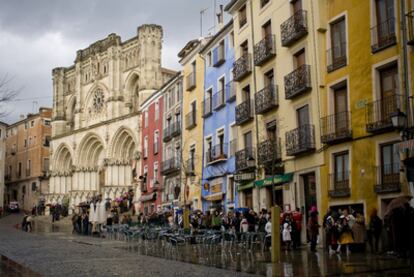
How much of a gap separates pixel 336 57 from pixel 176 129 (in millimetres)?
20657

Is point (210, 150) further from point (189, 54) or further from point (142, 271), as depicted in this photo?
point (142, 271)

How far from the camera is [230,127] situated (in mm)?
33406

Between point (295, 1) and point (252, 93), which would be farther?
point (252, 93)

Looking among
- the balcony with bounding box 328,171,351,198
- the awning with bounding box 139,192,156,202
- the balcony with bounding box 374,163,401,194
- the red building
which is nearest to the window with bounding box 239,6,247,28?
the balcony with bounding box 328,171,351,198

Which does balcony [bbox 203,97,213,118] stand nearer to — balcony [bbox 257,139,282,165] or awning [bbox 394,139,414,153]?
balcony [bbox 257,139,282,165]

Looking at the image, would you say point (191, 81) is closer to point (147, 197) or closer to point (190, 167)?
point (190, 167)

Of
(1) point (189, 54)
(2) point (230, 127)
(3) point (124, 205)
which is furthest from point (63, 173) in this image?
→ (2) point (230, 127)

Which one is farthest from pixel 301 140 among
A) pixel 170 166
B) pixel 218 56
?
pixel 170 166

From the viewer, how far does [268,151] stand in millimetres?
27625

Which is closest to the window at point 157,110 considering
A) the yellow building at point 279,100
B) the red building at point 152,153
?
the red building at point 152,153

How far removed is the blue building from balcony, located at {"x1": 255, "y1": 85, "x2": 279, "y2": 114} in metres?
3.84

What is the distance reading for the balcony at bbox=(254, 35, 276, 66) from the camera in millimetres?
28094

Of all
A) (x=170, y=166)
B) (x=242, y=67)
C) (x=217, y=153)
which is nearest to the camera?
(x=242, y=67)

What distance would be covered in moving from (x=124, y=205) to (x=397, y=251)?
40138 mm
